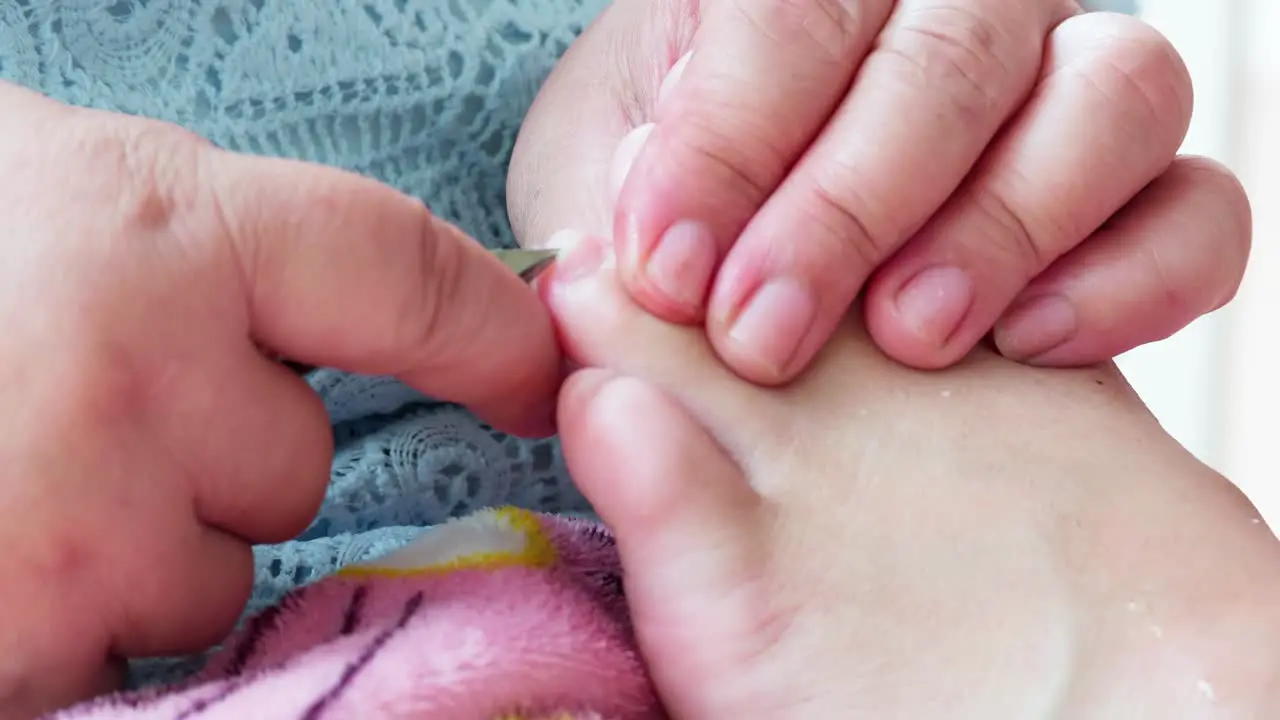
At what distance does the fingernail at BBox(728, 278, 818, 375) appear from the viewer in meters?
0.47

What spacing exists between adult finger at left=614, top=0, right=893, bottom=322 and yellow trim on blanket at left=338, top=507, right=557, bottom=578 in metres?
0.11

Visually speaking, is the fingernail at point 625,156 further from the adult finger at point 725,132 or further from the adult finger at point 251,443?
the adult finger at point 251,443

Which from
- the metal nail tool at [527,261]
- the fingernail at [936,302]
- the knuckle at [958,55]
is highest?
the knuckle at [958,55]

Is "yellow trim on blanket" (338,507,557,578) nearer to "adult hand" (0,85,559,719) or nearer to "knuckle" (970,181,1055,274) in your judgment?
"adult hand" (0,85,559,719)

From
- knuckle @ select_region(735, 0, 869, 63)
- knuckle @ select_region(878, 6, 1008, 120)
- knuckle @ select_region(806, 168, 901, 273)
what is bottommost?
knuckle @ select_region(806, 168, 901, 273)

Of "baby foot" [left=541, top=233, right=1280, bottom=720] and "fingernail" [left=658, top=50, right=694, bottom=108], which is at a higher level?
"fingernail" [left=658, top=50, right=694, bottom=108]

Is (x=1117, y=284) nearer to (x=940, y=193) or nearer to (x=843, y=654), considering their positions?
(x=940, y=193)

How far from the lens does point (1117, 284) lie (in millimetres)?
539

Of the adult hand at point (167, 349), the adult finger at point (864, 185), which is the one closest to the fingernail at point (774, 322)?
the adult finger at point (864, 185)

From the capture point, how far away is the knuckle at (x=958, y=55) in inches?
20.0

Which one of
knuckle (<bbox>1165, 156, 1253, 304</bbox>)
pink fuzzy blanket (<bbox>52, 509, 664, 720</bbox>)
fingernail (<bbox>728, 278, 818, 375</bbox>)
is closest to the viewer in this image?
pink fuzzy blanket (<bbox>52, 509, 664, 720</bbox>)

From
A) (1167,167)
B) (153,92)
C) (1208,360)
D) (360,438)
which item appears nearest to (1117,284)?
(1167,167)

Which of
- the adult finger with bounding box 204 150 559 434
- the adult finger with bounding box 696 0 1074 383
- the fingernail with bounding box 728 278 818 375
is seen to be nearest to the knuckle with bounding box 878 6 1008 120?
the adult finger with bounding box 696 0 1074 383

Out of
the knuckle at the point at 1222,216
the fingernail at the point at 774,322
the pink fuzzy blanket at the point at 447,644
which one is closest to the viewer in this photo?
the pink fuzzy blanket at the point at 447,644
